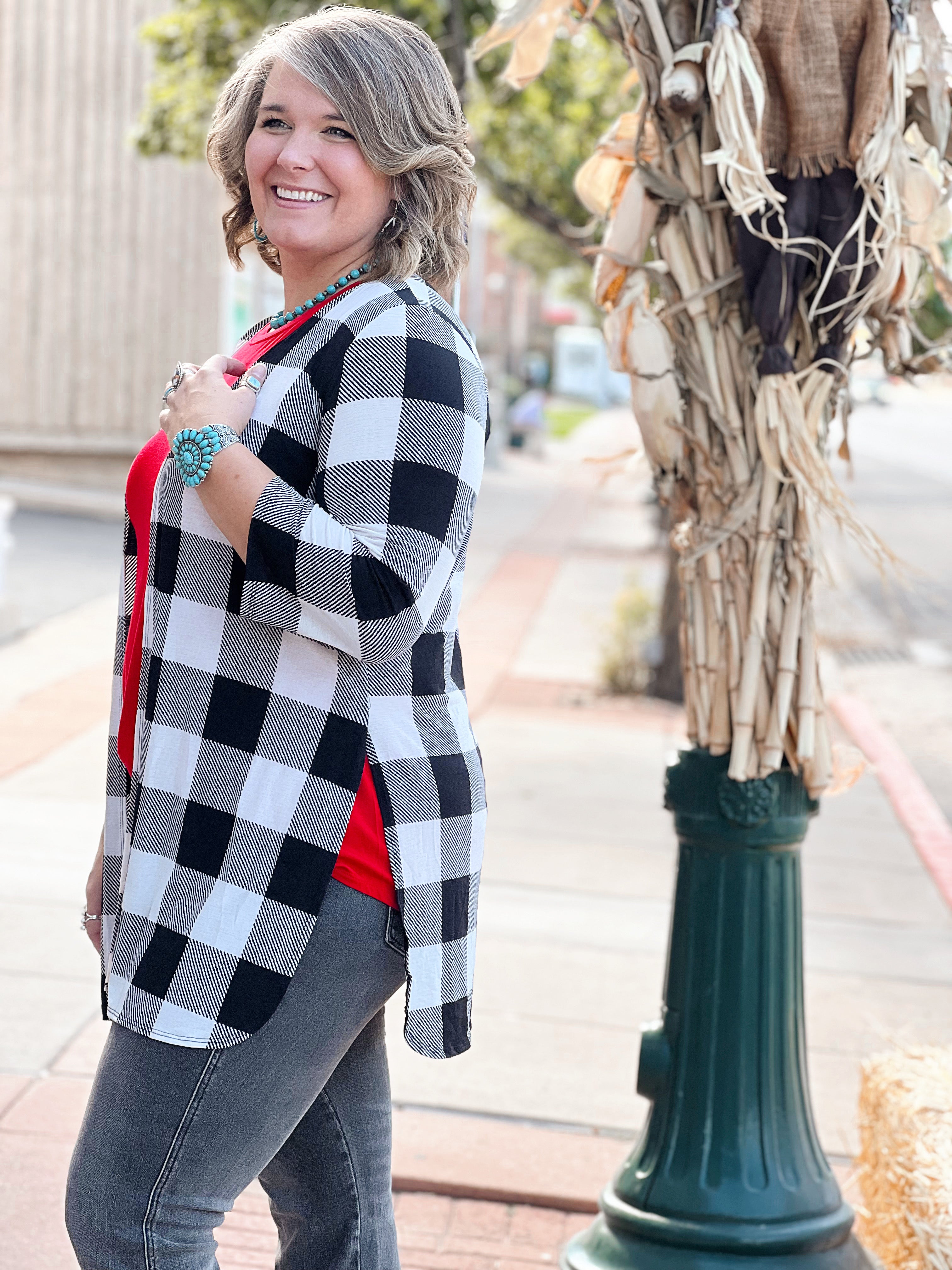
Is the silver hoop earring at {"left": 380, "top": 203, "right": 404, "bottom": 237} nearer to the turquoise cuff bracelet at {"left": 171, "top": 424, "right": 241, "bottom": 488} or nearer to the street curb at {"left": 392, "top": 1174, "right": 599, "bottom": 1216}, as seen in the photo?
the turquoise cuff bracelet at {"left": 171, "top": 424, "right": 241, "bottom": 488}

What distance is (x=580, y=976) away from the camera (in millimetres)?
4223

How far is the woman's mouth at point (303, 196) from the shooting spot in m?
1.64

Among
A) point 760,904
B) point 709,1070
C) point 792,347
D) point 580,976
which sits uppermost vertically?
point 792,347

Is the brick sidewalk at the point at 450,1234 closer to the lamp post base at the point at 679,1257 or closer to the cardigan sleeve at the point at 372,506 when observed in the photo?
the lamp post base at the point at 679,1257

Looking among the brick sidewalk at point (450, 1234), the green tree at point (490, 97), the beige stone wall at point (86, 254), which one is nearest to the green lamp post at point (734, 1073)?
the brick sidewalk at point (450, 1234)

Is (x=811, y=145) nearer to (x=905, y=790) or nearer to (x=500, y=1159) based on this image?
(x=500, y=1159)

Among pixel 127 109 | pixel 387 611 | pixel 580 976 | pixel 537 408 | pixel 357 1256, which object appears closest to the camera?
pixel 387 611

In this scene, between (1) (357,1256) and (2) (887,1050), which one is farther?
(2) (887,1050)

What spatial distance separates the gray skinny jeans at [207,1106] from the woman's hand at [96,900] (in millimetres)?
269

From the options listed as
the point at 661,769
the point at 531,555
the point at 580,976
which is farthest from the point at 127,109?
the point at 580,976

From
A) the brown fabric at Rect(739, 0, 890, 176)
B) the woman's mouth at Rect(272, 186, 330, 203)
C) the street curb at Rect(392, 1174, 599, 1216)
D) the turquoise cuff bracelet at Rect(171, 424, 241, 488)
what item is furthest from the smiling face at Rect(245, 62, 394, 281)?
the street curb at Rect(392, 1174, 599, 1216)

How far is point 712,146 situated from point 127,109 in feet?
50.7

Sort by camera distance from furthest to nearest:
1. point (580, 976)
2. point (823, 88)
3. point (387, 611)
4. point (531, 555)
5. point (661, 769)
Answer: point (531, 555) < point (661, 769) < point (580, 976) < point (823, 88) < point (387, 611)

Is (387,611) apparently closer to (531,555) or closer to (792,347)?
(792,347)
